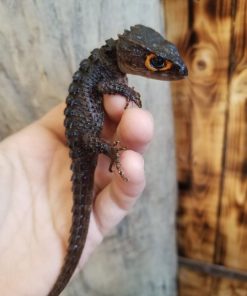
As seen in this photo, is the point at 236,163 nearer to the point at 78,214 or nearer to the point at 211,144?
the point at 211,144

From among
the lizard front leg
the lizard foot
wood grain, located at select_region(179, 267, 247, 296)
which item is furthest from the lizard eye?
wood grain, located at select_region(179, 267, 247, 296)

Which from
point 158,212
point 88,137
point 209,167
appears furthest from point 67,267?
point 209,167

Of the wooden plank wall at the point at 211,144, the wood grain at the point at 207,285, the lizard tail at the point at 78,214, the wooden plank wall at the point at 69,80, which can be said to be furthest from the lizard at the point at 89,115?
the wood grain at the point at 207,285

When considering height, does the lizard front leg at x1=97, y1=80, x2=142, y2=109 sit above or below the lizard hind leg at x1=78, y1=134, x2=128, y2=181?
above

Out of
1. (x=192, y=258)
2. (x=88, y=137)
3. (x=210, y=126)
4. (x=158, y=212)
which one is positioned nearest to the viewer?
(x=88, y=137)

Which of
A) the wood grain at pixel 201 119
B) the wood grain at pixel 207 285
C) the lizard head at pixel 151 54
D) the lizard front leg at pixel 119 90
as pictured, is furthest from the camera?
the wood grain at pixel 207 285

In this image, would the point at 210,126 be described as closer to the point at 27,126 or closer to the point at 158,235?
the point at 158,235

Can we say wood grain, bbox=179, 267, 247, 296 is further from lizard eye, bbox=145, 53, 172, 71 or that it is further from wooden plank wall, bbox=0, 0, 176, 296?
lizard eye, bbox=145, 53, 172, 71

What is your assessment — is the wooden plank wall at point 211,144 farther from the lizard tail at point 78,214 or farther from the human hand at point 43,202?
the lizard tail at point 78,214
